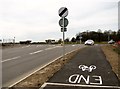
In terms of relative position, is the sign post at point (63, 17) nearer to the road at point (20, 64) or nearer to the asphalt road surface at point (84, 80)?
the road at point (20, 64)

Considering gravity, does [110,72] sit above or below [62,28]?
below

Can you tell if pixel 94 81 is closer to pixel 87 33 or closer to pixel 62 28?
pixel 62 28

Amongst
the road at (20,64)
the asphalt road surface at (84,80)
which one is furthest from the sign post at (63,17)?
the asphalt road surface at (84,80)

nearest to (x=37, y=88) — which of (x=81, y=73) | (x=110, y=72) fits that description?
(x=81, y=73)

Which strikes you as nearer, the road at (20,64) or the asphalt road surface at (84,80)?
the asphalt road surface at (84,80)

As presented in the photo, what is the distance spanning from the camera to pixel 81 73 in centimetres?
1363

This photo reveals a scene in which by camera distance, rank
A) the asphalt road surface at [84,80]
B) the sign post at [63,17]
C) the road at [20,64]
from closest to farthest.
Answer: the asphalt road surface at [84,80], the road at [20,64], the sign post at [63,17]

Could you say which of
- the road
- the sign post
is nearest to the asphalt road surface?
the road

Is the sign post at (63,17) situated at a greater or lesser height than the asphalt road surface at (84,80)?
greater

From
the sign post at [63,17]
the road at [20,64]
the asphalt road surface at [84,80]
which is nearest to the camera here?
the asphalt road surface at [84,80]

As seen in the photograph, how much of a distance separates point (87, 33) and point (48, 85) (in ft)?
410

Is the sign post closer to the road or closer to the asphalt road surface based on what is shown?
the road

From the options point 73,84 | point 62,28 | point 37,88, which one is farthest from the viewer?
point 62,28

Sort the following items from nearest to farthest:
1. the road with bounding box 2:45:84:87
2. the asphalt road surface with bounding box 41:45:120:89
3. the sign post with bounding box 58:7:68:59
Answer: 1. the asphalt road surface with bounding box 41:45:120:89
2. the road with bounding box 2:45:84:87
3. the sign post with bounding box 58:7:68:59
